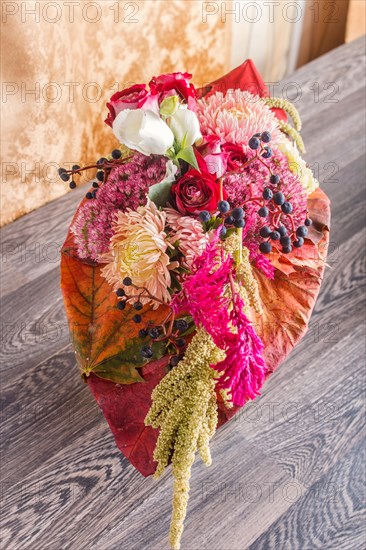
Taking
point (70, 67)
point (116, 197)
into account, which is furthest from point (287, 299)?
point (70, 67)

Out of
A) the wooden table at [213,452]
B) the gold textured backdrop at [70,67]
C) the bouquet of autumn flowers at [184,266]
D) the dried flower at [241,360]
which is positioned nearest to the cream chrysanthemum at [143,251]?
the bouquet of autumn flowers at [184,266]

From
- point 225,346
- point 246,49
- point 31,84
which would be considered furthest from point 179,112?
point 246,49

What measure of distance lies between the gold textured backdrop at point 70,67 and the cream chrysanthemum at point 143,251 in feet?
2.27

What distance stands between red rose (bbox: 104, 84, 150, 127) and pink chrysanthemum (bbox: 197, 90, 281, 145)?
9cm

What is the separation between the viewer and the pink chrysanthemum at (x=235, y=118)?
0.86 metres

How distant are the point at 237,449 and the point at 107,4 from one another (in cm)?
98

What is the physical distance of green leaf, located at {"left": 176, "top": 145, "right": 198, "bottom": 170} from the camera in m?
0.79

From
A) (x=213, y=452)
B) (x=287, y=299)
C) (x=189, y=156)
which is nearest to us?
(x=189, y=156)

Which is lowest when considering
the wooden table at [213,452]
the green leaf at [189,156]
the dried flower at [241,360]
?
the wooden table at [213,452]

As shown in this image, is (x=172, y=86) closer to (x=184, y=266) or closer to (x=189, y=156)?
(x=189, y=156)

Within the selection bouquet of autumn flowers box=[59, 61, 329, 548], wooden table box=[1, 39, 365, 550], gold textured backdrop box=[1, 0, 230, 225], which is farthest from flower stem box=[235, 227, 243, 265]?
gold textured backdrop box=[1, 0, 230, 225]

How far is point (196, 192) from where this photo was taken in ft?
2.57

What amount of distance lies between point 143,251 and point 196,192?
94 mm

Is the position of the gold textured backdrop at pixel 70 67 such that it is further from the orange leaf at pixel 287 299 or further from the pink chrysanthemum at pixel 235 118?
the orange leaf at pixel 287 299
